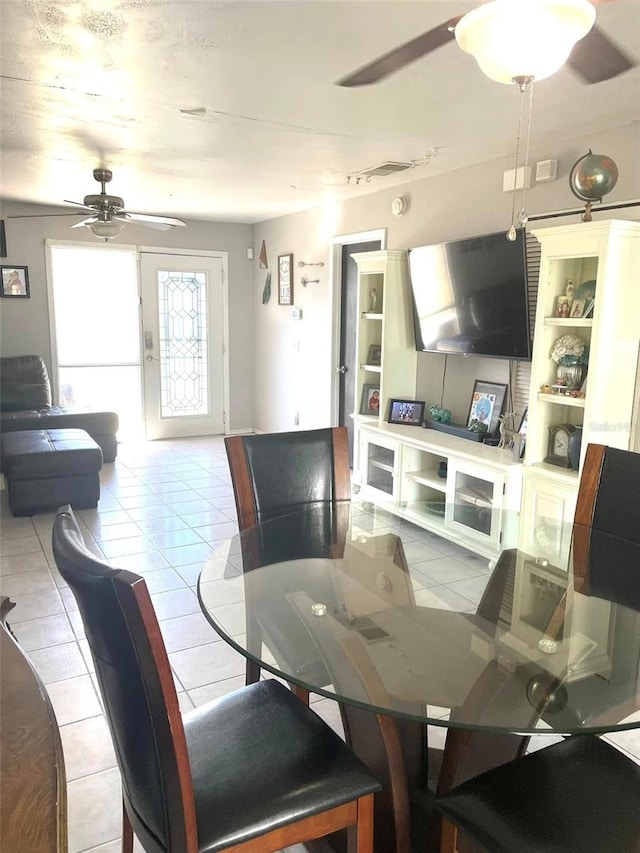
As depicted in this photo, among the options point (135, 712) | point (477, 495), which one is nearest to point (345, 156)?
point (477, 495)

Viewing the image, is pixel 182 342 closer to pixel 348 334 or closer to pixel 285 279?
pixel 285 279

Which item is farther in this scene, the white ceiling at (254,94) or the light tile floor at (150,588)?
the white ceiling at (254,94)

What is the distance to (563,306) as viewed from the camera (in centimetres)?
311

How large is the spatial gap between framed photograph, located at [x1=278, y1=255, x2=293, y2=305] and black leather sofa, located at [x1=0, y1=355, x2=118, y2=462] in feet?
6.65

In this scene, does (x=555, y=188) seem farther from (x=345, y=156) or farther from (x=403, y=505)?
(x=403, y=505)

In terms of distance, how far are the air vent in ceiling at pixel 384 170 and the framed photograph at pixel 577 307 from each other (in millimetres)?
1475

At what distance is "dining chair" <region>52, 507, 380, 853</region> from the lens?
1.01 meters

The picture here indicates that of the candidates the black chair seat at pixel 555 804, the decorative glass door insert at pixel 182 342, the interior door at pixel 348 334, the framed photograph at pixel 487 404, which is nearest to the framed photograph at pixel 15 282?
the decorative glass door insert at pixel 182 342

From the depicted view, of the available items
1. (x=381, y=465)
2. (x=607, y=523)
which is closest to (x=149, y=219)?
(x=381, y=465)

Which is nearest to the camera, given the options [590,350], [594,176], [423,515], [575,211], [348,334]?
[423,515]

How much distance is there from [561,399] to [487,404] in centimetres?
80

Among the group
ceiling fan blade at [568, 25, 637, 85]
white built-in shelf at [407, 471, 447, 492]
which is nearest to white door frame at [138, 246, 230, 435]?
white built-in shelf at [407, 471, 447, 492]

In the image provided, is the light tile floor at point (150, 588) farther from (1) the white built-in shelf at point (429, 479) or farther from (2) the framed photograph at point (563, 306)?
(2) the framed photograph at point (563, 306)

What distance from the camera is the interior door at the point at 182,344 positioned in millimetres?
6648
